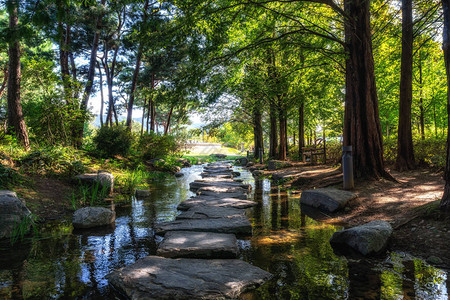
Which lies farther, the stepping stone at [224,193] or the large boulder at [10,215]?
the stepping stone at [224,193]

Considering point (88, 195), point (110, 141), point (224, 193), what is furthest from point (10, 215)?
point (110, 141)

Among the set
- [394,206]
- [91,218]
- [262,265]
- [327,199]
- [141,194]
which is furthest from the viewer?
[141,194]

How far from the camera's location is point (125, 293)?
2186mm

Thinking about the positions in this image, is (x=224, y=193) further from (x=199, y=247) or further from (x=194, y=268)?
(x=194, y=268)

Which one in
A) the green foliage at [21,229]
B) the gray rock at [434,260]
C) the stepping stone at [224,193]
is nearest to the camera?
the gray rock at [434,260]

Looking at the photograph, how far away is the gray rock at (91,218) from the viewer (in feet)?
13.8

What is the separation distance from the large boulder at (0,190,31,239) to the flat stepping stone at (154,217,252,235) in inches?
A: 75.8

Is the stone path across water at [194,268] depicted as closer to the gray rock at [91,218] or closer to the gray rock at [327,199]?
the gray rock at [91,218]

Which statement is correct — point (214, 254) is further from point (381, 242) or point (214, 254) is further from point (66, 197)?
point (66, 197)

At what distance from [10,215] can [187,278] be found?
10.4 ft

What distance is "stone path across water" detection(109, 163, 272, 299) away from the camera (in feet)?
6.96

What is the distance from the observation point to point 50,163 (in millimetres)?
6949

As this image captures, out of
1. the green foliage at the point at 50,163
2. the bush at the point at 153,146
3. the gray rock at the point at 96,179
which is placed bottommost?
the gray rock at the point at 96,179

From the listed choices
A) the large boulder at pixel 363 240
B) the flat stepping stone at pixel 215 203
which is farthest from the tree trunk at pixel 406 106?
the large boulder at pixel 363 240
